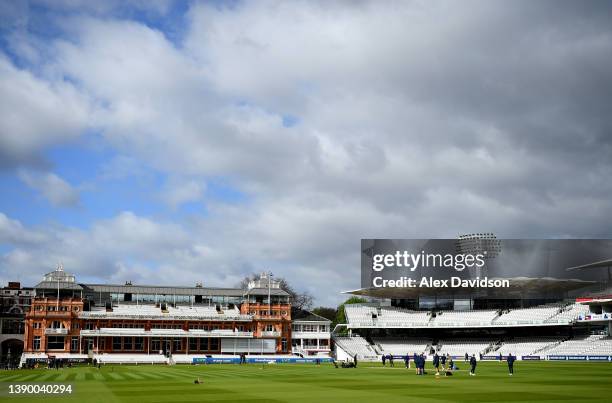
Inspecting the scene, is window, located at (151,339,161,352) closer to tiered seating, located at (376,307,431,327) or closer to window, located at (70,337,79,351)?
window, located at (70,337,79,351)

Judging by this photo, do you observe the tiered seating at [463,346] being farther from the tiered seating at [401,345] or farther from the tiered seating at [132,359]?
the tiered seating at [132,359]

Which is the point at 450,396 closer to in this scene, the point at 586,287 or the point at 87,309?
the point at 586,287

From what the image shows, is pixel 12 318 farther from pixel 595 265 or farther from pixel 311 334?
pixel 595 265

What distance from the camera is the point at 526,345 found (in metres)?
103

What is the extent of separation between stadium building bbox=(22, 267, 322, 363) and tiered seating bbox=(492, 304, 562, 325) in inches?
1247

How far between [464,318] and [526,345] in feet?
44.0

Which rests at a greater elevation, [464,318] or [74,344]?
[464,318]

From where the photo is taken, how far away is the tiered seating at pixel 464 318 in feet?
366

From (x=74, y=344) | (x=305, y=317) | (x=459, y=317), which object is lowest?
(x=74, y=344)

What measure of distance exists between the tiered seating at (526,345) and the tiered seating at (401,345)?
516 inches

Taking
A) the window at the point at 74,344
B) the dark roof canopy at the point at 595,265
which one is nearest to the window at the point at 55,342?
the window at the point at 74,344

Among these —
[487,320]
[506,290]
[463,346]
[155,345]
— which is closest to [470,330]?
[487,320]

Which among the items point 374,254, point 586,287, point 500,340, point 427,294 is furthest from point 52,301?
point 586,287

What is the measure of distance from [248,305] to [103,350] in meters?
26.1
